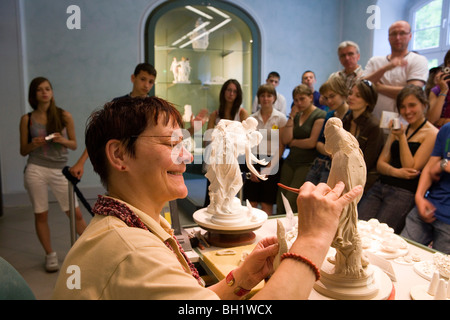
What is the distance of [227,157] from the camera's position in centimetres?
191

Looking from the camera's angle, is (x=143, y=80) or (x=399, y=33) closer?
(x=399, y=33)

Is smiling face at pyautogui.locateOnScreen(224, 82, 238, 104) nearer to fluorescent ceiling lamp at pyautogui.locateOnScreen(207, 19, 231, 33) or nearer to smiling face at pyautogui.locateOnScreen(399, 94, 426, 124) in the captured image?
smiling face at pyautogui.locateOnScreen(399, 94, 426, 124)

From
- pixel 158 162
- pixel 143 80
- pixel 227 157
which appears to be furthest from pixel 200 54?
pixel 158 162

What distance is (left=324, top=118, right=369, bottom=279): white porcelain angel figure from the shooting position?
3.64ft

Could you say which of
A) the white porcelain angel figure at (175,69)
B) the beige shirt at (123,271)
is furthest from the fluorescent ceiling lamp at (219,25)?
the beige shirt at (123,271)

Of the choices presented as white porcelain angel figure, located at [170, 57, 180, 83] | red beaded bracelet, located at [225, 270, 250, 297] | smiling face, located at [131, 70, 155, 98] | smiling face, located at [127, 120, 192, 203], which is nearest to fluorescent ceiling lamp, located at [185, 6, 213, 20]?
white porcelain angel figure, located at [170, 57, 180, 83]

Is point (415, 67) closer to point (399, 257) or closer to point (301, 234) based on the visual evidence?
point (399, 257)

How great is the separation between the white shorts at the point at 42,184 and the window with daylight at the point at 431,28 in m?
3.22

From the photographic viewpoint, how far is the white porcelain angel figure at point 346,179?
3.64 feet

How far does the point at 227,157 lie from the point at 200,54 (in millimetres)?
3804

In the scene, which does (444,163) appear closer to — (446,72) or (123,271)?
(446,72)

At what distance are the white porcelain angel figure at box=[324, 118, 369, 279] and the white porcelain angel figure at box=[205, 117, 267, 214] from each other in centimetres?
69

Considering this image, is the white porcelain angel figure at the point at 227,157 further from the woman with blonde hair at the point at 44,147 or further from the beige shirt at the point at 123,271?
the woman with blonde hair at the point at 44,147

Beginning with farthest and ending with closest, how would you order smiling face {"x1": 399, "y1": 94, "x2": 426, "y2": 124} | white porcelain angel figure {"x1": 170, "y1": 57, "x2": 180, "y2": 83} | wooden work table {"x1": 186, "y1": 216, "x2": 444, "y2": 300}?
white porcelain angel figure {"x1": 170, "y1": 57, "x2": 180, "y2": 83}
smiling face {"x1": 399, "y1": 94, "x2": 426, "y2": 124}
wooden work table {"x1": 186, "y1": 216, "x2": 444, "y2": 300}
